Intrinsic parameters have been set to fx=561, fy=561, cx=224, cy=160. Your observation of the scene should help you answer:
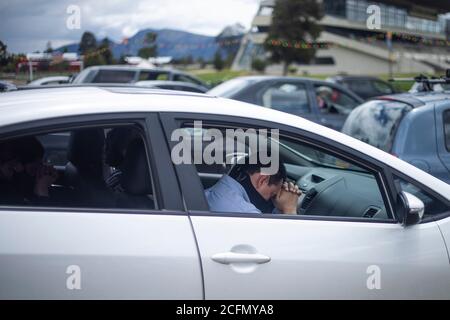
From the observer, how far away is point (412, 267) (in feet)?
8.19

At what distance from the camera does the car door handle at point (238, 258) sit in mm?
2234

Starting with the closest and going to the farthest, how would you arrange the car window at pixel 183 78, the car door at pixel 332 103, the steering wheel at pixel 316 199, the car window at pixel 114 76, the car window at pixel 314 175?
the car window at pixel 314 175, the steering wheel at pixel 316 199, the car door at pixel 332 103, the car window at pixel 114 76, the car window at pixel 183 78

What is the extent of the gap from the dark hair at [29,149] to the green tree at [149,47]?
14.4 metres

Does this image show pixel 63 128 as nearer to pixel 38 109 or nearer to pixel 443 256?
pixel 38 109

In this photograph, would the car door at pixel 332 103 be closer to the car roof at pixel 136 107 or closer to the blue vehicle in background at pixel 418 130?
the blue vehicle in background at pixel 418 130

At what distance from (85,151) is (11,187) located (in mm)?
587

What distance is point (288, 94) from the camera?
8898 millimetres

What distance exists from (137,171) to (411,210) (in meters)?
1.23

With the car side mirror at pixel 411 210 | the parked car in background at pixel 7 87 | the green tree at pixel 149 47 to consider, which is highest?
the green tree at pixel 149 47

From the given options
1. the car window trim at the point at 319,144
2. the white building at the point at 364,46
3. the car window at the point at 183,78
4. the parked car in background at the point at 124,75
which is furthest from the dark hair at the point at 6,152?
the white building at the point at 364,46

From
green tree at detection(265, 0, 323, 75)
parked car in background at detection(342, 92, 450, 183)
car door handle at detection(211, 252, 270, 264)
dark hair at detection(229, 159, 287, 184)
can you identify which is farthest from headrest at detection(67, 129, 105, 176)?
green tree at detection(265, 0, 323, 75)

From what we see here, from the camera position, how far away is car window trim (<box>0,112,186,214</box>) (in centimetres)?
221

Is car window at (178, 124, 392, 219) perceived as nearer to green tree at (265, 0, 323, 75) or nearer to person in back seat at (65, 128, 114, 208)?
person in back seat at (65, 128, 114, 208)

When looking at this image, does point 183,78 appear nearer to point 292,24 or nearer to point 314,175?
point 314,175
